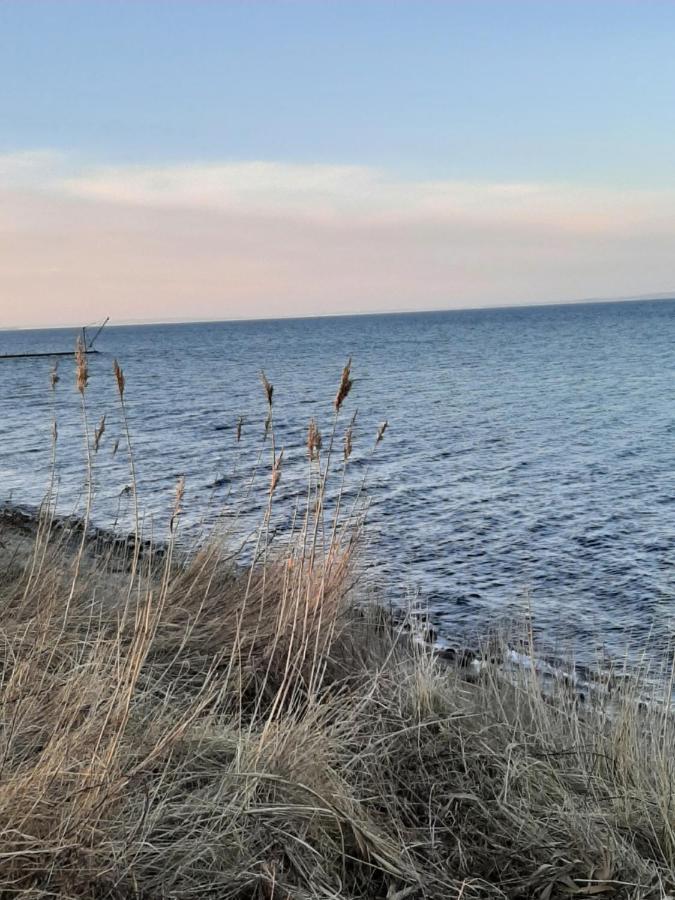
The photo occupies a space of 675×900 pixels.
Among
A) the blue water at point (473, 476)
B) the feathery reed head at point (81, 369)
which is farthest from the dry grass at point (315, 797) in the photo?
the blue water at point (473, 476)

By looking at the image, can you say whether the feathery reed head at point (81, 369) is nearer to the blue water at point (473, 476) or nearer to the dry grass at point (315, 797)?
the dry grass at point (315, 797)

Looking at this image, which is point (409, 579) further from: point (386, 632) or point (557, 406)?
point (557, 406)

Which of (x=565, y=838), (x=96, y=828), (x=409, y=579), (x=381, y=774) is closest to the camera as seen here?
(x=96, y=828)

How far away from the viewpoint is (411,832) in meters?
3.16

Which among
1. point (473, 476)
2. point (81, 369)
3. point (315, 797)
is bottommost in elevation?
point (473, 476)

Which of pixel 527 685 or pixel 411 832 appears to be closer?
pixel 411 832

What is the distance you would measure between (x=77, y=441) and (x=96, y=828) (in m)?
23.7

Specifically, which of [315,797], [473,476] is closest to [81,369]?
[315,797]

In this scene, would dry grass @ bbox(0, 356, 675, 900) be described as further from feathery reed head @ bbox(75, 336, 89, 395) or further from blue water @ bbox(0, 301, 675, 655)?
blue water @ bbox(0, 301, 675, 655)

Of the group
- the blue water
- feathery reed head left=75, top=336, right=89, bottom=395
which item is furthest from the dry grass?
the blue water

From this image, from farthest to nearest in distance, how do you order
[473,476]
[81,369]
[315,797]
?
[473,476] → [81,369] → [315,797]

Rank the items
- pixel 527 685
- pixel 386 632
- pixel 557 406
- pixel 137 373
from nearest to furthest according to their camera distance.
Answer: pixel 527 685, pixel 386 632, pixel 557 406, pixel 137 373

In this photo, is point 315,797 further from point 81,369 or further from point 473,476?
point 473,476

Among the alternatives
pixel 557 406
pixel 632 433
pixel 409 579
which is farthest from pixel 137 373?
pixel 409 579
